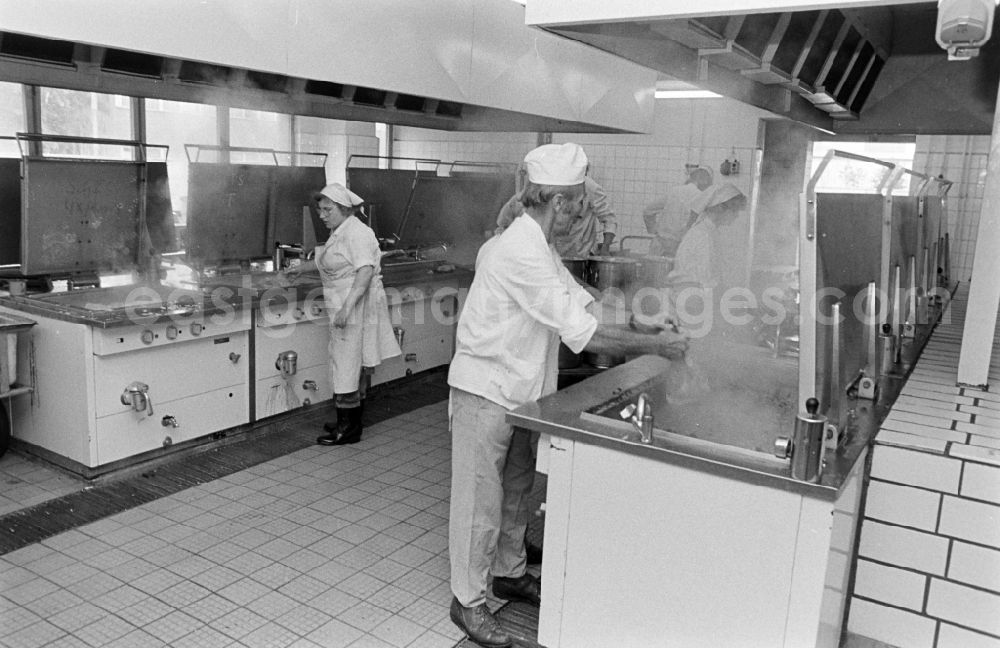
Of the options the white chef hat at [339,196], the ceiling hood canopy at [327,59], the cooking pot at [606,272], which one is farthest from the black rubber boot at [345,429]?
the ceiling hood canopy at [327,59]

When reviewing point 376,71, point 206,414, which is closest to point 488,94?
point 376,71

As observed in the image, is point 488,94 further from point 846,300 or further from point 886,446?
point 886,446

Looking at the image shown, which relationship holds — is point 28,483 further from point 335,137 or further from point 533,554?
point 335,137

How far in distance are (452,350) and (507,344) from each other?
3477 millimetres

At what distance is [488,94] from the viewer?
169 inches

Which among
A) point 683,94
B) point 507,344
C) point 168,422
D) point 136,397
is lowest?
point 168,422

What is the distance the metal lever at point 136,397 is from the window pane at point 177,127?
2809 millimetres

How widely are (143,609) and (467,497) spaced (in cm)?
113

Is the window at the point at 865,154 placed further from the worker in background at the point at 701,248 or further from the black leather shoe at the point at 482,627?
the black leather shoe at the point at 482,627

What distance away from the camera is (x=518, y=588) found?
258 centimetres

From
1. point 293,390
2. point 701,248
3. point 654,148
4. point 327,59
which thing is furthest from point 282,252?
point 654,148

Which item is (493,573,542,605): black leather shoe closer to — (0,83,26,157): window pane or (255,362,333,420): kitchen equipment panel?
(255,362,333,420): kitchen equipment panel

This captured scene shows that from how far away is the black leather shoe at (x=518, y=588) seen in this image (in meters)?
2.57

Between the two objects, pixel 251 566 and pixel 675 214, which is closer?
pixel 251 566
